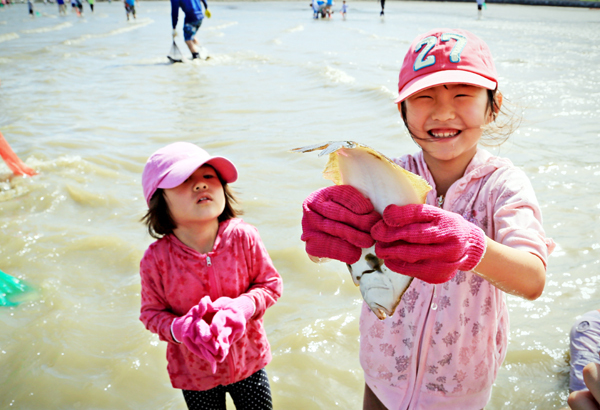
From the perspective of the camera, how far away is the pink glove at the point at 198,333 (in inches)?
67.4

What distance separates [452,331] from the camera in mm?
1601

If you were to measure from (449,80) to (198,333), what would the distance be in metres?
1.20

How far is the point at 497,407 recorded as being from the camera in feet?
8.22

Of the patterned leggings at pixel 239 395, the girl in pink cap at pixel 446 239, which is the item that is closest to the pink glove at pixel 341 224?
the girl in pink cap at pixel 446 239

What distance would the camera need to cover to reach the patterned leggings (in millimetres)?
2051

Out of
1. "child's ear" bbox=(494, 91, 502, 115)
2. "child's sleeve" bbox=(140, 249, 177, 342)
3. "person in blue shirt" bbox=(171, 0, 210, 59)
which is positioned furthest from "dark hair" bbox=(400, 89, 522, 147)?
"person in blue shirt" bbox=(171, 0, 210, 59)

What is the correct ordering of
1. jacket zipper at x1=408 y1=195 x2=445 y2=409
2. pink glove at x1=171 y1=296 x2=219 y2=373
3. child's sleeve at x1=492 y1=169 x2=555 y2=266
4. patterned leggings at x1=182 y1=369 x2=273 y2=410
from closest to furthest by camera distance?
child's sleeve at x1=492 y1=169 x2=555 y2=266, jacket zipper at x1=408 y1=195 x2=445 y2=409, pink glove at x1=171 y1=296 x2=219 y2=373, patterned leggings at x1=182 y1=369 x2=273 y2=410

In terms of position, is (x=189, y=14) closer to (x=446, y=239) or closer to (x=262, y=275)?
(x=262, y=275)

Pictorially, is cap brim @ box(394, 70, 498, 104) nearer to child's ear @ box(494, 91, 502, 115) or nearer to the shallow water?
child's ear @ box(494, 91, 502, 115)

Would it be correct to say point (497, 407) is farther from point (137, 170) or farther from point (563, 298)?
point (137, 170)

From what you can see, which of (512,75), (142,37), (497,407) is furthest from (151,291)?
(142,37)

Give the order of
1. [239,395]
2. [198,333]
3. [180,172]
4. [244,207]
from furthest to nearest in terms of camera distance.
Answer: [244,207] → [239,395] → [180,172] → [198,333]

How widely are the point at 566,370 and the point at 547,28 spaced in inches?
926

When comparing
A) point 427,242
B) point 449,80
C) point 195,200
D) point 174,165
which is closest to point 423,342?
point 427,242
